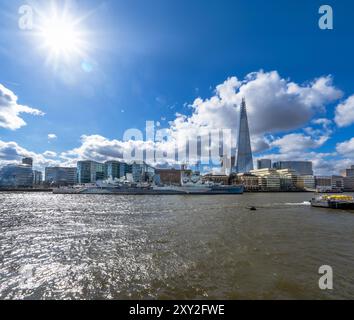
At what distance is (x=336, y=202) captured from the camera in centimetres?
4494

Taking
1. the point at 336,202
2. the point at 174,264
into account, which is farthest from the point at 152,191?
the point at 174,264

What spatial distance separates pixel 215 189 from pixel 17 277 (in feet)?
371

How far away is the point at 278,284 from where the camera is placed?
9438 millimetres

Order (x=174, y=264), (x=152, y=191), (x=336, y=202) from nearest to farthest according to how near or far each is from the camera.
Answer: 1. (x=174, y=264)
2. (x=336, y=202)
3. (x=152, y=191)

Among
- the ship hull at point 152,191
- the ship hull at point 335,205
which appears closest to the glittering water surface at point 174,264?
the ship hull at point 335,205

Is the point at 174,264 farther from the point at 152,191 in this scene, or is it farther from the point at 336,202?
the point at 152,191

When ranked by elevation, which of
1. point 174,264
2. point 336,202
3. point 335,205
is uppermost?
point 174,264

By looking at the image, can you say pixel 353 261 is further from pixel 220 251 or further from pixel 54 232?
pixel 54 232

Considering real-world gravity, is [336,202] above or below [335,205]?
above

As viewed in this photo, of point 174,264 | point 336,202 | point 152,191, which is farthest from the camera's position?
point 152,191

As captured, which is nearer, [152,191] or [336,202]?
[336,202]

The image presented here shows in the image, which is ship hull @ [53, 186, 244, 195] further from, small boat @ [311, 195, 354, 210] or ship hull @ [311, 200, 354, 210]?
ship hull @ [311, 200, 354, 210]
